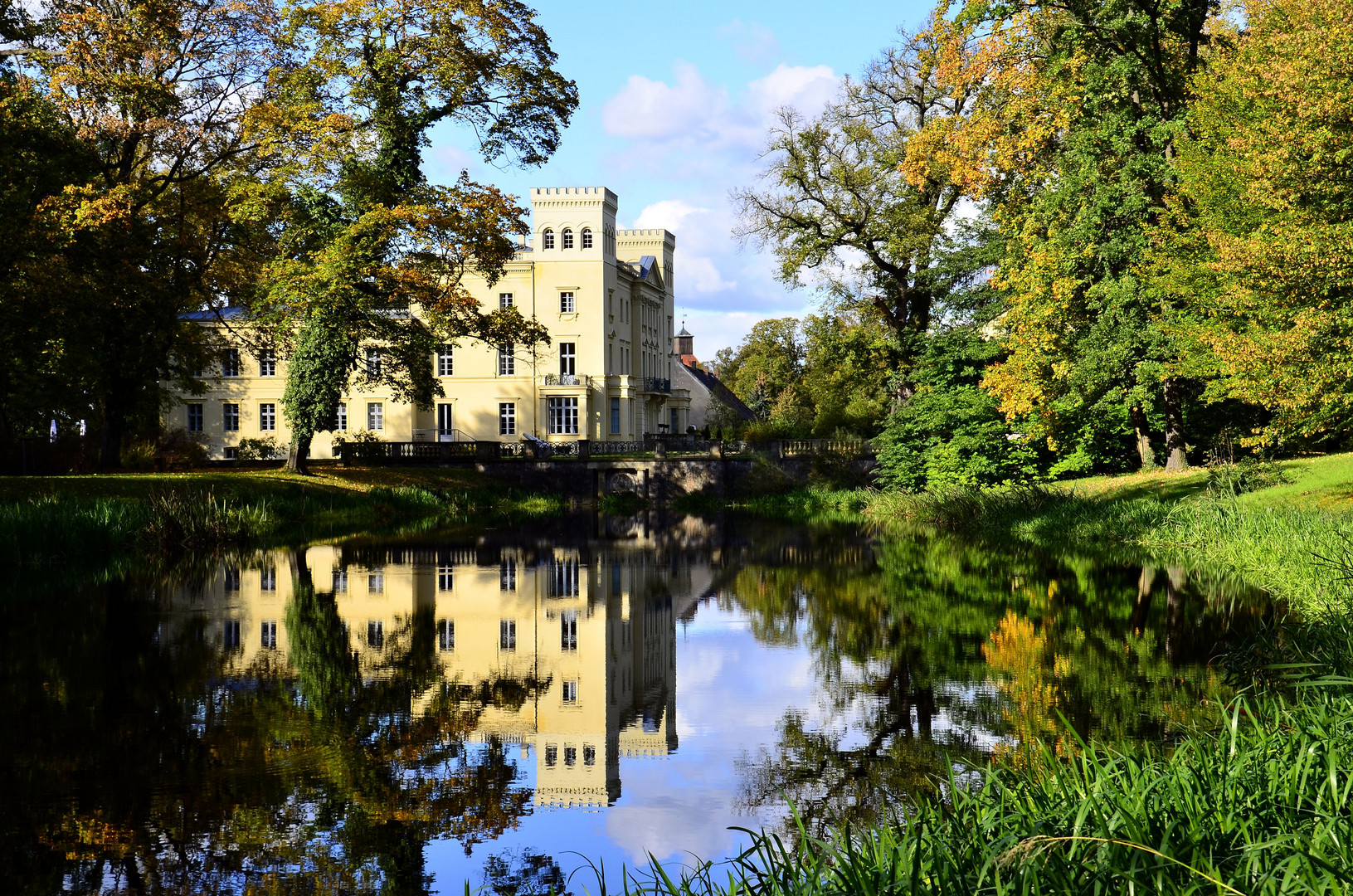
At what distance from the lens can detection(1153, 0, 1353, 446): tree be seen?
1680cm

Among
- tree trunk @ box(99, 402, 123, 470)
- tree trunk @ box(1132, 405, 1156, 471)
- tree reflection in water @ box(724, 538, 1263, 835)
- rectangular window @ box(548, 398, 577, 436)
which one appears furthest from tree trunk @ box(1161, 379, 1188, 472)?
rectangular window @ box(548, 398, 577, 436)

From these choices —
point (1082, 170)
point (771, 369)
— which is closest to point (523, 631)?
point (1082, 170)

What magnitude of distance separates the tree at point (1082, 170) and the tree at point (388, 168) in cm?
1123

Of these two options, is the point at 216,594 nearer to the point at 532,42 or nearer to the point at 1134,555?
the point at 1134,555

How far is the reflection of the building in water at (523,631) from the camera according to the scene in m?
7.70

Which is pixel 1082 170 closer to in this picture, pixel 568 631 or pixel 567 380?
pixel 568 631

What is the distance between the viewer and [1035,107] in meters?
24.0

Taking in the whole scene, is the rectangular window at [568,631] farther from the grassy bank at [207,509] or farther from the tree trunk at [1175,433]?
the tree trunk at [1175,433]

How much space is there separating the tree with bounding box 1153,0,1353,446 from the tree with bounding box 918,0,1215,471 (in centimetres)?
250

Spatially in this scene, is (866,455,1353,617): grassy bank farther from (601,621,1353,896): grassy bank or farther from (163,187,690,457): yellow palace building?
(163,187,690,457): yellow palace building

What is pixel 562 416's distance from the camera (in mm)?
55094

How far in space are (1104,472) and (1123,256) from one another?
9212 millimetres

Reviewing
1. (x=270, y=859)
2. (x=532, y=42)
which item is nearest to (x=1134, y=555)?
(x=270, y=859)

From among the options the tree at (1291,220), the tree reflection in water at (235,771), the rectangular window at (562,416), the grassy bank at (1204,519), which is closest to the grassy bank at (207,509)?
the tree reflection in water at (235,771)
